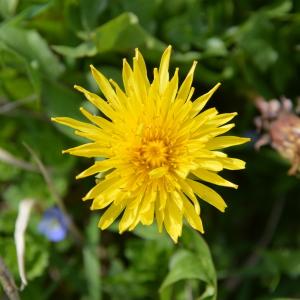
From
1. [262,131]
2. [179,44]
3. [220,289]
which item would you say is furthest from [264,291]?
[179,44]

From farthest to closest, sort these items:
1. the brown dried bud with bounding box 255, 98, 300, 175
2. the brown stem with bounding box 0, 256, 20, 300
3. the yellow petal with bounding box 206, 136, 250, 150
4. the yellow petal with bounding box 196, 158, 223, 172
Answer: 1. the brown dried bud with bounding box 255, 98, 300, 175
2. the brown stem with bounding box 0, 256, 20, 300
3. the yellow petal with bounding box 206, 136, 250, 150
4. the yellow petal with bounding box 196, 158, 223, 172

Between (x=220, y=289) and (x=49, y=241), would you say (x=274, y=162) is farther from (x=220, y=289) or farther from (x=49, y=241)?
(x=49, y=241)

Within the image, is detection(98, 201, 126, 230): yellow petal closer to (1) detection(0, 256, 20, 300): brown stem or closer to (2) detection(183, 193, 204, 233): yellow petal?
(2) detection(183, 193, 204, 233): yellow petal

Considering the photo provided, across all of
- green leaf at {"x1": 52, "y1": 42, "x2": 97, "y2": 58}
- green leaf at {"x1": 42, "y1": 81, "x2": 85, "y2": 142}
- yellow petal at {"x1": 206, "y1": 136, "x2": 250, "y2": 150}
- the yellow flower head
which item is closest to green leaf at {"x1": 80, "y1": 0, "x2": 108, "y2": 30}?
green leaf at {"x1": 52, "y1": 42, "x2": 97, "y2": 58}

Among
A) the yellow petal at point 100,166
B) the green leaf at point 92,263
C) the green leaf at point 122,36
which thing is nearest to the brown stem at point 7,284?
the yellow petal at point 100,166

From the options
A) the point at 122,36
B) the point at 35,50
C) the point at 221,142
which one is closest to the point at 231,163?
the point at 221,142

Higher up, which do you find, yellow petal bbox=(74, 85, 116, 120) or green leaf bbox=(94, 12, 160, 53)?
green leaf bbox=(94, 12, 160, 53)

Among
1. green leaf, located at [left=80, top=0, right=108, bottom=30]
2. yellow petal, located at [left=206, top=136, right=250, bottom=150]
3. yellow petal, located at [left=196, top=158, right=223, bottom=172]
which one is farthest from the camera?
green leaf, located at [left=80, top=0, right=108, bottom=30]
